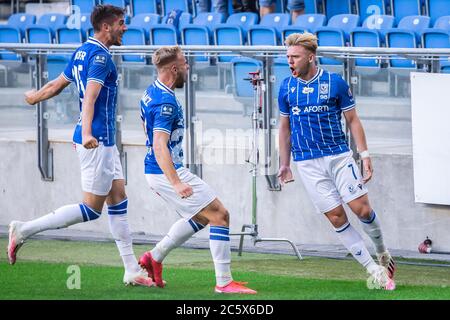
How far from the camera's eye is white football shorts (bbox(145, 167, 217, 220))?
919cm

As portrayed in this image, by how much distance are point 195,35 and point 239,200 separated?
4606 mm

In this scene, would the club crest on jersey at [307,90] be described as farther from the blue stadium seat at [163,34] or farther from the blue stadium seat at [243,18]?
the blue stadium seat at [243,18]

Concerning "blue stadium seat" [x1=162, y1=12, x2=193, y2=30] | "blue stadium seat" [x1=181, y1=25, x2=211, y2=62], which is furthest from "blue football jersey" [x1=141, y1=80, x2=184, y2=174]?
"blue stadium seat" [x1=162, y1=12, x2=193, y2=30]

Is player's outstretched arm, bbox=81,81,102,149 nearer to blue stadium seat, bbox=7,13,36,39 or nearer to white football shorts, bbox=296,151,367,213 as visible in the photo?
white football shorts, bbox=296,151,367,213

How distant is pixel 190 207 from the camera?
920 cm

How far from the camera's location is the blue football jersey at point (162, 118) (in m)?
9.01

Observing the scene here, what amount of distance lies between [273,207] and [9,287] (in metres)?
3.80

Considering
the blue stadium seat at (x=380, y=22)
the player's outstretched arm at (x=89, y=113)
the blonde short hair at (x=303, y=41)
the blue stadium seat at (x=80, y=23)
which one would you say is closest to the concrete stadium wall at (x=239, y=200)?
the blonde short hair at (x=303, y=41)

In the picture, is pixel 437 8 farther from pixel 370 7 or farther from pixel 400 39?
pixel 400 39

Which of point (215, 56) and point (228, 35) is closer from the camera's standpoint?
point (215, 56)

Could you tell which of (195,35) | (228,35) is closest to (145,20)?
(195,35)

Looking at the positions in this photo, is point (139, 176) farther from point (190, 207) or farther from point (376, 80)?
point (190, 207)

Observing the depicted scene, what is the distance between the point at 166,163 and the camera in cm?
889
